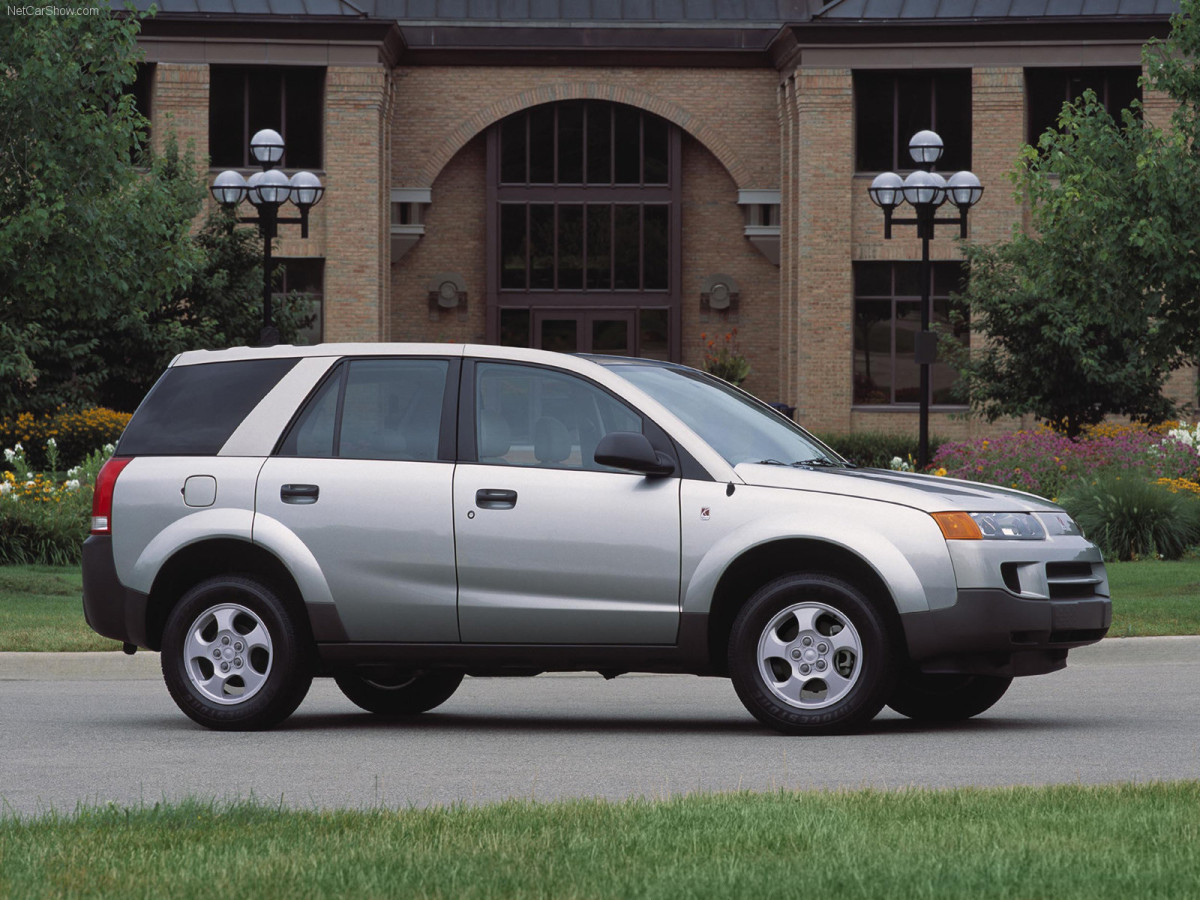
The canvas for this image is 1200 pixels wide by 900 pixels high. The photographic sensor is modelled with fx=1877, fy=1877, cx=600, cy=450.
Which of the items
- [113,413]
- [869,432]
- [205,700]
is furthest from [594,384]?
[869,432]

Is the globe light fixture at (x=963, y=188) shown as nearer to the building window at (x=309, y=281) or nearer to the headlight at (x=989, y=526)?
the headlight at (x=989, y=526)

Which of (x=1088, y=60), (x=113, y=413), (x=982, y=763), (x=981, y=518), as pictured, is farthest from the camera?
(x=1088, y=60)

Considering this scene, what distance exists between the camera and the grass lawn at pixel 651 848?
5.09 m

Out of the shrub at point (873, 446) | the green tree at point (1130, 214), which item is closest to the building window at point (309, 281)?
the shrub at point (873, 446)

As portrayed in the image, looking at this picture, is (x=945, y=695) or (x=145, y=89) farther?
(x=145, y=89)

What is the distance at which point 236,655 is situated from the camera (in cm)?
953

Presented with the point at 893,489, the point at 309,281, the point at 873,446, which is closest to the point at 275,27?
the point at 309,281

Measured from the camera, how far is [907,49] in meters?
40.5

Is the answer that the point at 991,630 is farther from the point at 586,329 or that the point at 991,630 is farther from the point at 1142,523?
the point at 586,329

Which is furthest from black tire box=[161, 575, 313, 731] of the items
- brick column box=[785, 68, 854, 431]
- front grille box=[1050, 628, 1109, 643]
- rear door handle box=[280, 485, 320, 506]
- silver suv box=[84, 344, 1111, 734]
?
brick column box=[785, 68, 854, 431]

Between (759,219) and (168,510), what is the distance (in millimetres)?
35942

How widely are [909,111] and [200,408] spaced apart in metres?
33.6

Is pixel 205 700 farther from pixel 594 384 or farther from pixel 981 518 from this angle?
pixel 981 518
